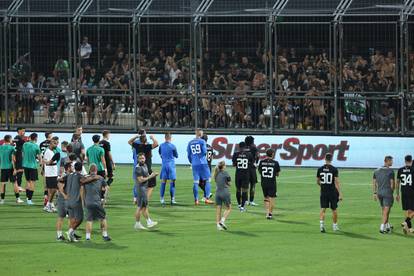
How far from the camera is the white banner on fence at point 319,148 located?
4197 cm

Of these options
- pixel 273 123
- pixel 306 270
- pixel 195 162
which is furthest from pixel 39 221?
pixel 273 123

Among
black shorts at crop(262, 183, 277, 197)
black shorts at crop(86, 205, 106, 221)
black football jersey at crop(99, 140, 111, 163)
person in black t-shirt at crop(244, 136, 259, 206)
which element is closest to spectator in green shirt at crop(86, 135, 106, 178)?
black football jersey at crop(99, 140, 111, 163)

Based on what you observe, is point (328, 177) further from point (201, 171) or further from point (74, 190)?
point (201, 171)

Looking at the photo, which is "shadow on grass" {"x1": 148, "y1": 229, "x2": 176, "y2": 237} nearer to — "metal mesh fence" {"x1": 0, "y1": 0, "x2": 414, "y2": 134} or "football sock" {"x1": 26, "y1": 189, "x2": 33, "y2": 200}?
"football sock" {"x1": 26, "y1": 189, "x2": 33, "y2": 200}

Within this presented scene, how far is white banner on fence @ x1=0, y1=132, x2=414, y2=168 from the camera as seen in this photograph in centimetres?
4197

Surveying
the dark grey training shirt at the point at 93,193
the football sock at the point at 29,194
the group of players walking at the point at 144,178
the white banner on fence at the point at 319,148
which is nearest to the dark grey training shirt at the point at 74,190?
the group of players walking at the point at 144,178

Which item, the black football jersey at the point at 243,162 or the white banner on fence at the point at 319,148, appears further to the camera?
the white banner on fence at the point at 319,148

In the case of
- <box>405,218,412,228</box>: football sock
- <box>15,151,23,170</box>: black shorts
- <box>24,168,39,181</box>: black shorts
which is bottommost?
<box>405,218,412,228</box>: football sock

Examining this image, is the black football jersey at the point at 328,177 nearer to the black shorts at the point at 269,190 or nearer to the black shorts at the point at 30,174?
the black shorts at the point at 269,190

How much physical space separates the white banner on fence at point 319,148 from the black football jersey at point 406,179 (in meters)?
13.1

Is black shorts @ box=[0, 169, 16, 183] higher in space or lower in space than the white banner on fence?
lower

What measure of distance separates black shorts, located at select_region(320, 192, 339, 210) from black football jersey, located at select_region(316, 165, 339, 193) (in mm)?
112

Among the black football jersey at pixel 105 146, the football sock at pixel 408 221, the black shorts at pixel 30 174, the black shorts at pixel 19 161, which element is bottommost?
the football sock at pixel 408 221

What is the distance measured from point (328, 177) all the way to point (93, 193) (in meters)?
5.85
